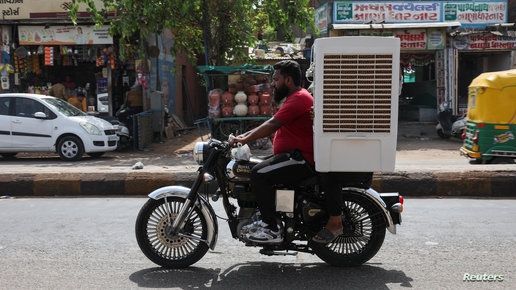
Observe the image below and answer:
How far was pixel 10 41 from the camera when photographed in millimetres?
15859

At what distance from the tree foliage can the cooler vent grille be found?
31.0ft

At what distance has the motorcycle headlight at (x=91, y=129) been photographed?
41.1 feet

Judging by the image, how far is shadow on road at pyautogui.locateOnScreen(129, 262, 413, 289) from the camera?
13.7 ft

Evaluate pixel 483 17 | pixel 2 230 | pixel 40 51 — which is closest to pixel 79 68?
pixel 40 51

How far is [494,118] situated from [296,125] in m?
7.52

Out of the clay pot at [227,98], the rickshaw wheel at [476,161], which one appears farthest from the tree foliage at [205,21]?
the rickshaw wheel at [476,161]

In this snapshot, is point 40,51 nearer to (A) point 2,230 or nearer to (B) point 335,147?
(A) point 2,230

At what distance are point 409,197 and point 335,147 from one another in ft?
14.0

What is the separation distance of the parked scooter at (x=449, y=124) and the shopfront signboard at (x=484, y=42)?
81.8 inches

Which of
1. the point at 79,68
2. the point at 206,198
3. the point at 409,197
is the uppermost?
the point at 79,68

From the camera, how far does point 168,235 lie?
4438mm

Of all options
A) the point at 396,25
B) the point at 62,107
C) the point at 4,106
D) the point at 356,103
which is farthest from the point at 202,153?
the point at 396,25

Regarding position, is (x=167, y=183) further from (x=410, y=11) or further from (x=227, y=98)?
(x=410, y=11)

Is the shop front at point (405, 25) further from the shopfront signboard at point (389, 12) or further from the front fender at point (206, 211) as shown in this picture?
the front fender at point (206, 211)
